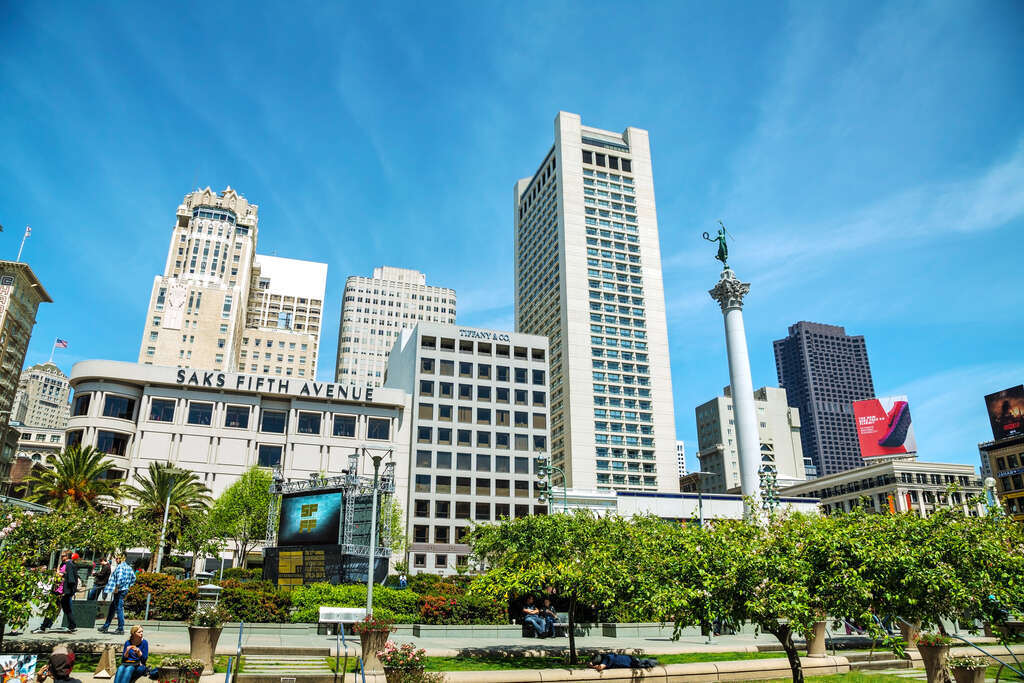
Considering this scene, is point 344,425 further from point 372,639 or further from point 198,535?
point 372,639

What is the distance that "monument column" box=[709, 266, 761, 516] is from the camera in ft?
220

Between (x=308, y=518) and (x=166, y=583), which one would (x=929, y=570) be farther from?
(x=308, y=518)

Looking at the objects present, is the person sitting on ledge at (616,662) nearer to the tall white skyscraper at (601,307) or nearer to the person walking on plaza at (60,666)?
the person walking on plaza at (60,666)

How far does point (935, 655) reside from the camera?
17.5 metres

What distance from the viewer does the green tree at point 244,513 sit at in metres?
67.4

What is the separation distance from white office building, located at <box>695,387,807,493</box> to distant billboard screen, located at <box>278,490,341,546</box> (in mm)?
136426

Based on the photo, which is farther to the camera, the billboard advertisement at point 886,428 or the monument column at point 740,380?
the billboard advertisement at point 886,428

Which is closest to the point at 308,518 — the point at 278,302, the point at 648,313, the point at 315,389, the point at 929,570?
the point at 929,570

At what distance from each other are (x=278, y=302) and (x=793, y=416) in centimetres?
14134

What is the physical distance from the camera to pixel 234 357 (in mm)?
154875

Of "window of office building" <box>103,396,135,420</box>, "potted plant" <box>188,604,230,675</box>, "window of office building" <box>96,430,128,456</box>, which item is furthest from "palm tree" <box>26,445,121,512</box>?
"potted plant" <box>188,604,230,675</box>

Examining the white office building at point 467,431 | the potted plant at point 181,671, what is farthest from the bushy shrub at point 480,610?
the white office building at point 467,431

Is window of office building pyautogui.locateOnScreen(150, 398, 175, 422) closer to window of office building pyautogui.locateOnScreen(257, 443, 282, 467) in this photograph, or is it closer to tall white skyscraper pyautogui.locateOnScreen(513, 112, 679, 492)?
window of office building pyautogui.locateOnScreen(257, 443, 282, 467)

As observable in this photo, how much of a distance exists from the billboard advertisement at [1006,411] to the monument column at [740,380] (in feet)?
142
